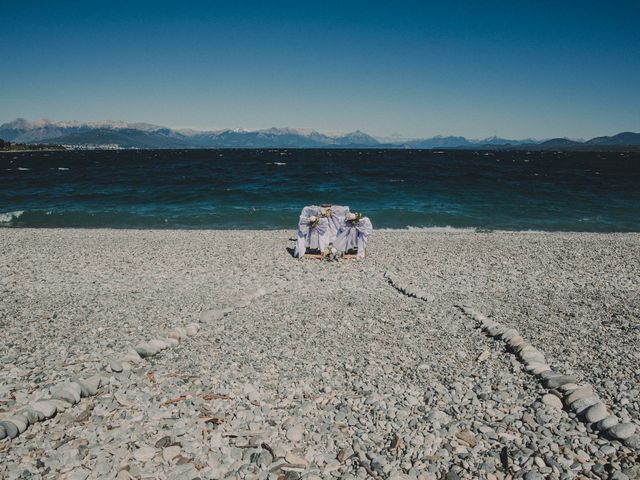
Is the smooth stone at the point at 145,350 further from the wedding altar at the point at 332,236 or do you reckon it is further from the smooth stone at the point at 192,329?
the wedding altar at the point at 332,236

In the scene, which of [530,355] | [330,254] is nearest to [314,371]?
[530,355]

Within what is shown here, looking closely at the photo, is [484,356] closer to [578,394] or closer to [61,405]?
[578,394]

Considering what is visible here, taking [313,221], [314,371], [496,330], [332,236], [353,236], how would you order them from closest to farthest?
[314,371] < [496,330] < [353,236] < [313,221] < [332,236]

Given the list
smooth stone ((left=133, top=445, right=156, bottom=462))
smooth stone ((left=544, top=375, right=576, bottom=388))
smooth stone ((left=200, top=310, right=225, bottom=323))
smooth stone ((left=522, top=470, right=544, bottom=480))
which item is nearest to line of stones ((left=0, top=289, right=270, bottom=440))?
smooth stone ((left=200, top=310, right=225, bottom=323))

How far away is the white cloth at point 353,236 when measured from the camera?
15164 millimetres

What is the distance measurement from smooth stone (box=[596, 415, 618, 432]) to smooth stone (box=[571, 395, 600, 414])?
288 mm

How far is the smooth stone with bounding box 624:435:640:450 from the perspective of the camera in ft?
16.3

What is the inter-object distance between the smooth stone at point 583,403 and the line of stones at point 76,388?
6810 millimetres

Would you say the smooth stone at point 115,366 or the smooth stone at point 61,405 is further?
the smooth stone at point 115,366

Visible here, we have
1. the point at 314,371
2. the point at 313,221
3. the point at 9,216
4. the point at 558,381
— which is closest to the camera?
the point at 558,381

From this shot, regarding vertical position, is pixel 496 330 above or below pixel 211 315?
above

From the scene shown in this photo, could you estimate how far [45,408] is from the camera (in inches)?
215

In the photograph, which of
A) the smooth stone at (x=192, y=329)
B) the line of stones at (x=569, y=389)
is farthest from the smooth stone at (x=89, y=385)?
the line of stones at (x=569, y=389)

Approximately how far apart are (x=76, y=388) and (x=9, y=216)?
91.8ft
